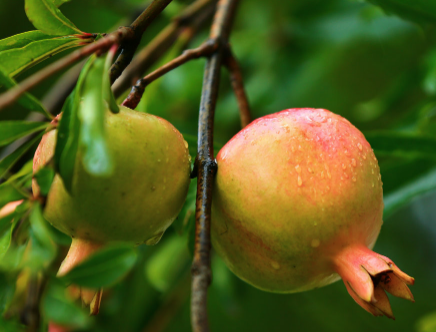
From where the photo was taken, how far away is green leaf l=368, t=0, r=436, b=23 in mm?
1025

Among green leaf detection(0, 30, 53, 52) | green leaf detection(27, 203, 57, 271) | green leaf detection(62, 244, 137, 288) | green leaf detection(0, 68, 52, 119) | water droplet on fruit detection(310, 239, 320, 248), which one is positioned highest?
green leaf detection(0, 30, 53, 52)

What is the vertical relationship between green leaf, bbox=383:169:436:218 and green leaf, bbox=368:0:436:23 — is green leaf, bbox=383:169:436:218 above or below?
below

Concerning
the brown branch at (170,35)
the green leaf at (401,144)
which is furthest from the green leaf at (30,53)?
the green leaf at (401,144)

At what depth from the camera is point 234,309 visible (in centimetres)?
169

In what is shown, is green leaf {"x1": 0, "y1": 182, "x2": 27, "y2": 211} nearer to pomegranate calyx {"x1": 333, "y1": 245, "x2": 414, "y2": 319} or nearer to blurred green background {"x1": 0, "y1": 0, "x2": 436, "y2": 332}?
pomegranate calyx {"x1": 333, "y1": 245, "x2": 414, "y2": 319}

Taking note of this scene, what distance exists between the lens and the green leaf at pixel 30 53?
701mm

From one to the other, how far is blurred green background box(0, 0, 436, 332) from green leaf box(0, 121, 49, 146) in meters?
0.53

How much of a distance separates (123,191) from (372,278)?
357 mm

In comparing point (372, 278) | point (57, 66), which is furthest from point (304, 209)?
point (57, 66)

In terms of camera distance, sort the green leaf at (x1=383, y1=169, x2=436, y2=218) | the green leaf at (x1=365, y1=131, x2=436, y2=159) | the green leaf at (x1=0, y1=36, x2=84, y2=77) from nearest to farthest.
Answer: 1. the green leaf at (x1=0, y1=36, x2=84, y2=77)
2. the green leaf at (x1=365, y1=131, x2=436, y2=159)
3. the green leaf at (x1=383, y1=169, x2=436, y2=218)

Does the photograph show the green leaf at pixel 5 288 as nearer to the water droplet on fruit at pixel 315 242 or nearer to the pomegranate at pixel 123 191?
the pomegranate at pixel 123 191

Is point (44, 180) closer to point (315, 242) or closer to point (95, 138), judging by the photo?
point (95, 138)

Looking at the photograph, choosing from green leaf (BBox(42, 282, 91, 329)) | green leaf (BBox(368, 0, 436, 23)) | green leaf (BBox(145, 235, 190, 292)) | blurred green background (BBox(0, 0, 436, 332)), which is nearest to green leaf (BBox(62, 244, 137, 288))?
green leaf (BBox(42, 282, 91, 329))

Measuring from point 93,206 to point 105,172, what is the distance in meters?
0.15
